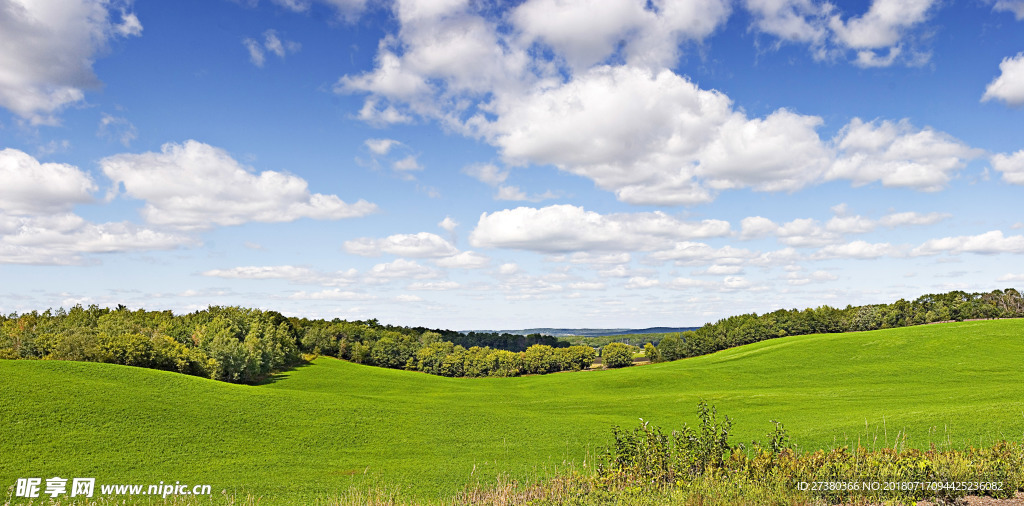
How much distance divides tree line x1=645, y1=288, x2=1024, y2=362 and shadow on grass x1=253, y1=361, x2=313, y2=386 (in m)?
77.9

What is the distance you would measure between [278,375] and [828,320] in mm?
118209

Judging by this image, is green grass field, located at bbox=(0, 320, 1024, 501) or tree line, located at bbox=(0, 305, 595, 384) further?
tree line, located at bbox=(0, 305, 595, 384)

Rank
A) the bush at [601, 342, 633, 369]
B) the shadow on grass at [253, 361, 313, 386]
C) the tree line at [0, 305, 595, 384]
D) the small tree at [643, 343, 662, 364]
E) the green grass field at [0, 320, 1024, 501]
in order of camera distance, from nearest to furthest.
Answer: the green grass field at [0, 320, 1024, 501] < the tree line at [0, 305, 595, 384] < the shadow on grass at [253, 361, 313, 386] < the bush at [601, 342, 633, 369] < the small tree at [643, 343, 662, 364]

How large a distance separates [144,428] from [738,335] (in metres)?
118

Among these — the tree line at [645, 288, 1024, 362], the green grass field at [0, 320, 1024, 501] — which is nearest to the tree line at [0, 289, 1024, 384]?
the tree line at [645, 288, 1024, 362]

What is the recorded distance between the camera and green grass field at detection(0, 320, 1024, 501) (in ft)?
78.9

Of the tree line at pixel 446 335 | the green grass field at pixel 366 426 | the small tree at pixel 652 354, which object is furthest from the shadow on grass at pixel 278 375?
the small tree at pixel 652 354

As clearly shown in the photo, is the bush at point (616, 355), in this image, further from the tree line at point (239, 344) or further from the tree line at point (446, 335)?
the tree line at point (239, 344)

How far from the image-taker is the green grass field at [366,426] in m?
24.0

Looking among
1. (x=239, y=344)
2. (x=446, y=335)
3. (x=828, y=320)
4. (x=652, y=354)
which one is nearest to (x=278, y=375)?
(x=239, y=344)

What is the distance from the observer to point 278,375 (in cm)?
8181

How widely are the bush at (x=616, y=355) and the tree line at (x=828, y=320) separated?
12.2 meters

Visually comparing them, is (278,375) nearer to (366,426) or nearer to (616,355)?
(366,426)

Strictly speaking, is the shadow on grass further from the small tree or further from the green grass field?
the small tree
